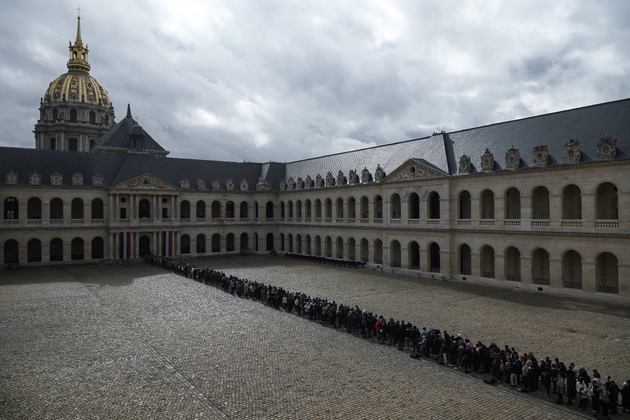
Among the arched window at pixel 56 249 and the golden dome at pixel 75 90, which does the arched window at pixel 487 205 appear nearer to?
the arched window at pixel 56 249

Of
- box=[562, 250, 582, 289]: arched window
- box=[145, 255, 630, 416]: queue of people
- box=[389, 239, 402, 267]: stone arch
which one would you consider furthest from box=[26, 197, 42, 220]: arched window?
box=[562, 250, 582, 289]: arched window

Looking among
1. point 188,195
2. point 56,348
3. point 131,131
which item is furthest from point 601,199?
point 131,131

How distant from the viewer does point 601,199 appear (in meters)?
35.2

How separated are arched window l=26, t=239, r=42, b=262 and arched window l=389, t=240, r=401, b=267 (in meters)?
45.1

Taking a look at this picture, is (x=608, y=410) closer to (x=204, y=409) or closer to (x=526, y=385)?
(x=526, y=385)

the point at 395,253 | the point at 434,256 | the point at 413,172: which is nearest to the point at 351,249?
the point at 395,253

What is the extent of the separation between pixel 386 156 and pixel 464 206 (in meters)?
13.9

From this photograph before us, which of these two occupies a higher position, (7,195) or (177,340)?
(7,195)

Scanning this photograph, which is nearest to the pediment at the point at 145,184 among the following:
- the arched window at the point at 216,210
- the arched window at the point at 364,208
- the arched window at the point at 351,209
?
the arched window at the point at 216,210

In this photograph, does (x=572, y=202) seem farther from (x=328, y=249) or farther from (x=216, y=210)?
(x=216, y=210)

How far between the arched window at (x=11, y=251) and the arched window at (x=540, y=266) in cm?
5982

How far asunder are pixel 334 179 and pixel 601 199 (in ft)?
108

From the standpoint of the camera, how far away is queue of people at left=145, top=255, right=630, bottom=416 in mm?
15536

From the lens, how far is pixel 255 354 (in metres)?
20.9
